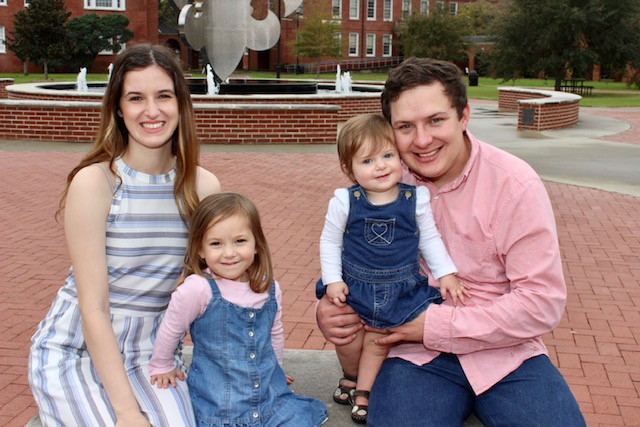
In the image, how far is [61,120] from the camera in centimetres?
1339

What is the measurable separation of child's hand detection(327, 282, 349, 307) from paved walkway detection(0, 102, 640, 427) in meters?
1.55

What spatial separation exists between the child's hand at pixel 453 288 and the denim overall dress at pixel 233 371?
655 mm

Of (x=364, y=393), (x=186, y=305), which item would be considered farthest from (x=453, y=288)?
(x=186, y=305)

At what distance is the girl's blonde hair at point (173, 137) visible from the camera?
2.61 meters

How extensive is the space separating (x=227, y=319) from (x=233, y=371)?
0.59ft

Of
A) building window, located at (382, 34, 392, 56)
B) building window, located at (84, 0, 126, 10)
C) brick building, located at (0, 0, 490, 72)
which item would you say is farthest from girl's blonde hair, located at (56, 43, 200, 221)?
building window, located at (382, 34, 392, 56)

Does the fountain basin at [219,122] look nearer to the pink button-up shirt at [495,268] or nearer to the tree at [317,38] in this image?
the pink button-up shirt at [495,268]

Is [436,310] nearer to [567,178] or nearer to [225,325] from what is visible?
[225,325]

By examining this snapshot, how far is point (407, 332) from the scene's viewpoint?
2680mm

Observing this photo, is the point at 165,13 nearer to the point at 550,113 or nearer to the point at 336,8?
the point at 336,8

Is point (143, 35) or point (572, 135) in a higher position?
point (143, 35)

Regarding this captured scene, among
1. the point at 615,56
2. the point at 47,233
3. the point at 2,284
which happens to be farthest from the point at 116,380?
the point at 615,56

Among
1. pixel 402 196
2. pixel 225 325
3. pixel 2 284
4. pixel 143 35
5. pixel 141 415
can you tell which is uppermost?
pixel 143 35

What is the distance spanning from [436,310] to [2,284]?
13.3 ft
